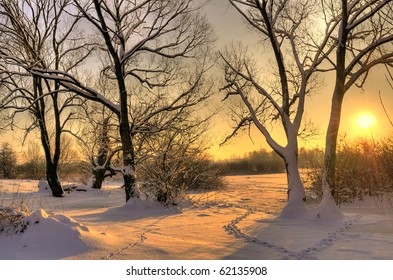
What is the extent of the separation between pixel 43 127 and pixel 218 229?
42.7ft

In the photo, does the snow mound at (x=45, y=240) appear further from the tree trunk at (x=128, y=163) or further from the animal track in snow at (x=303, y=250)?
the tree trunk at (x=128, y=163)

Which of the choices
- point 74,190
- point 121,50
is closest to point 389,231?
point 121,50

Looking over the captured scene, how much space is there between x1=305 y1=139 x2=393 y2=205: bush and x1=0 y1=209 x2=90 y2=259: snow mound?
10993mm

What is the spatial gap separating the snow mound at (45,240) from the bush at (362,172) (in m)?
11.0

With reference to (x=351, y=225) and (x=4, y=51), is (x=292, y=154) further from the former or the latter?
(x=4, y=51)

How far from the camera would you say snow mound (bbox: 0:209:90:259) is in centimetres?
483

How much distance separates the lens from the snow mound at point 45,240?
4828 millimetres

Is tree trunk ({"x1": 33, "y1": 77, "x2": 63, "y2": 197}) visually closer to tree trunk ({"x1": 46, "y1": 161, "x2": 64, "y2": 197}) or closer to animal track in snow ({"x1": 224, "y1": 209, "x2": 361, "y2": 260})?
tree trunk ({"x1": 46, "y1": 161, "x2": 64, "y2": 197})

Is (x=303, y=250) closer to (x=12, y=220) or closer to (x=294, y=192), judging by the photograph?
(x=12, y=220)

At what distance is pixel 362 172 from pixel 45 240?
13.4m

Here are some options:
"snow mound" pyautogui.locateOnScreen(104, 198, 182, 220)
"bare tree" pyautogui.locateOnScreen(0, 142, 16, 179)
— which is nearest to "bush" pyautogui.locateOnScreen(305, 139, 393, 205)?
"snow mound" pyautogui.locateOnScreen(104, 198, 182, 220)

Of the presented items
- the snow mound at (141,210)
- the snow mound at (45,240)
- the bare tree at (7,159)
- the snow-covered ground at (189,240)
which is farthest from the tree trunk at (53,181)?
the bare tree at (7,159)

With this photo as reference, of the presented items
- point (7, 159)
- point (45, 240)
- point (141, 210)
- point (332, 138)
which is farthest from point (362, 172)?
point (7, 159)

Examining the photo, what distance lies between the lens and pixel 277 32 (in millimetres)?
11688
